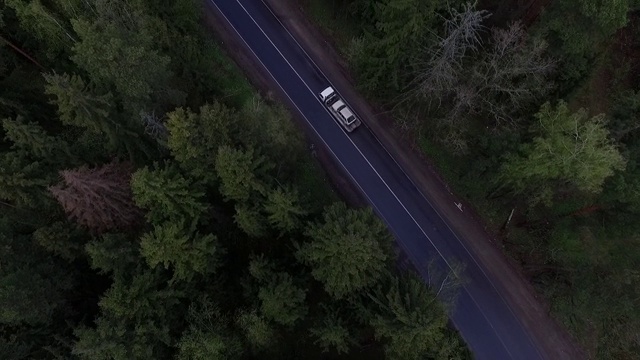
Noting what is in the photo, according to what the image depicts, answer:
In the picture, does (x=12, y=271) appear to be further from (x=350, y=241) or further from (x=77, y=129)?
(x=350, y=241)

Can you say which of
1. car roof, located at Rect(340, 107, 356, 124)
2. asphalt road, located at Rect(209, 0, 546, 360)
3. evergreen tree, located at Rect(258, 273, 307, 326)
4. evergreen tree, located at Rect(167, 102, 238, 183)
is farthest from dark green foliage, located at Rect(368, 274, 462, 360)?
car roof, located at Rect(340, 107, 356, 124)

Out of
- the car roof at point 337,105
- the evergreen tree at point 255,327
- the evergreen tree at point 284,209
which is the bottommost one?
the evergreen tree at point 255,327

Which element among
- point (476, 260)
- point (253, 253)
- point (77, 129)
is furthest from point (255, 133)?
point (476, 260)

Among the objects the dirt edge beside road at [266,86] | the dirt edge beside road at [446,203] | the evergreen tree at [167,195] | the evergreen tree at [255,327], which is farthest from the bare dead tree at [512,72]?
the evergreen tree at [255,327]

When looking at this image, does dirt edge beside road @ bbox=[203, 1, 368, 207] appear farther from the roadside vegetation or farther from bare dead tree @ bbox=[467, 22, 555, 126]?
bare dead tree @ bbox=[467, 22, 555, 126]

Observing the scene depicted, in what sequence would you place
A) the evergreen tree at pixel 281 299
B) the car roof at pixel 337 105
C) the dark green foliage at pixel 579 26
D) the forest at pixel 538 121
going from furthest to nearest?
the car roof at pixel 337 105, the forest at pixel 538 121, the evergreen tree at pixel 281 299, the dark green foliage at pixel 579 26

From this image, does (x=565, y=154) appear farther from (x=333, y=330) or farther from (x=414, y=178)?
(x=333, y=330)

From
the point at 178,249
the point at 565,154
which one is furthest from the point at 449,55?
the point at 178,249

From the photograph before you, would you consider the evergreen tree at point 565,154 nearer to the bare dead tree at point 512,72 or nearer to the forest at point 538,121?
the forest at point 538,121
